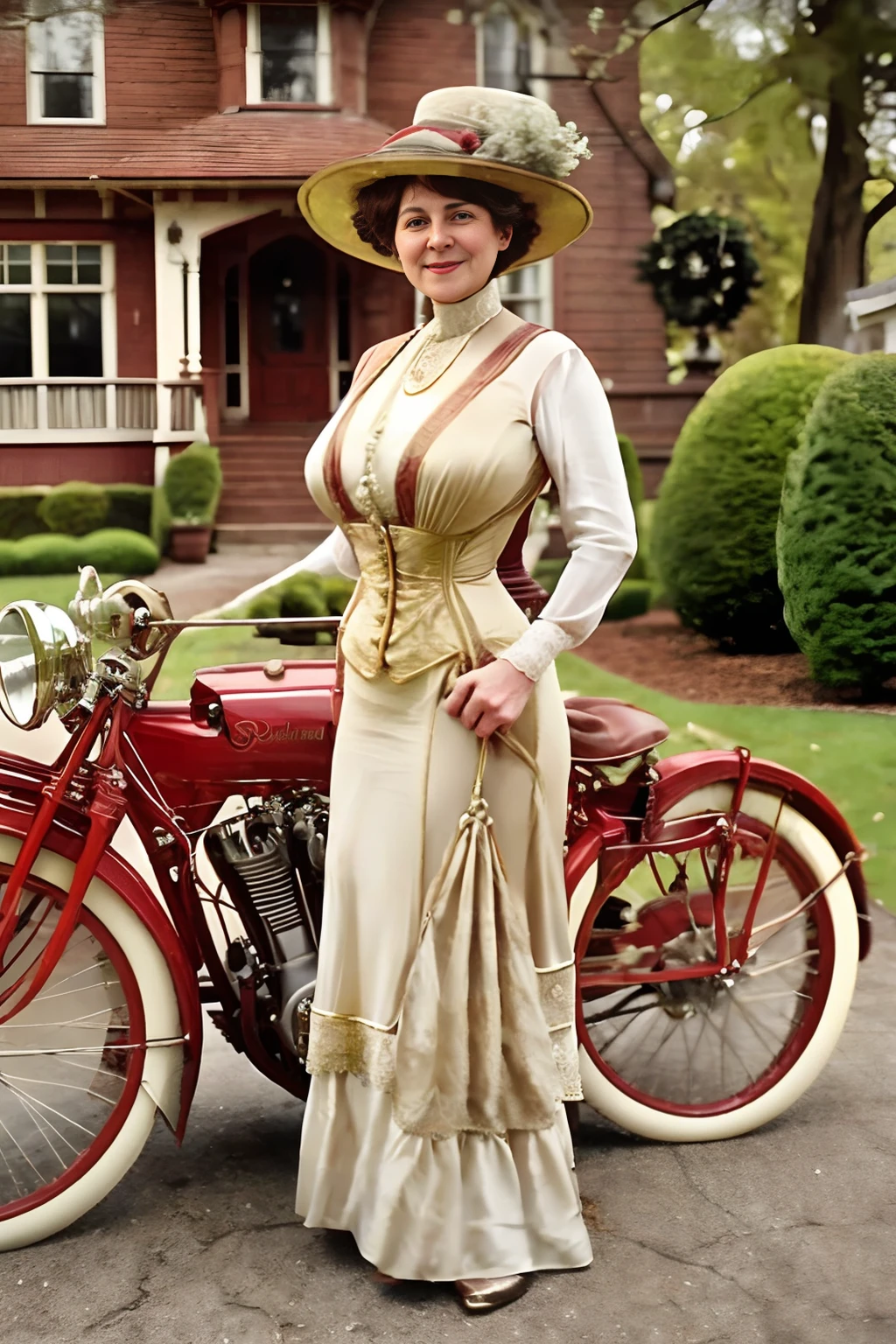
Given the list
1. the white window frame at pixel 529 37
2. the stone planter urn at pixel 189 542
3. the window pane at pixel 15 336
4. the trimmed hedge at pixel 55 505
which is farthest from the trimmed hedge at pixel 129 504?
the white window frame at pixel 529 37

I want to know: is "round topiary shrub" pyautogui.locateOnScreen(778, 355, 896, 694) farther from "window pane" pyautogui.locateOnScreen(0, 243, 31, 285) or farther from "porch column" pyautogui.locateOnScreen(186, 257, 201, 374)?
"window pane" pyautogui.locateOnScreen(0, 243, 31, 285)

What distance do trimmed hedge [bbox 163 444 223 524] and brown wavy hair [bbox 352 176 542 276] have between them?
221 centimetres

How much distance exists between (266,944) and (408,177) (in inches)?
56.0

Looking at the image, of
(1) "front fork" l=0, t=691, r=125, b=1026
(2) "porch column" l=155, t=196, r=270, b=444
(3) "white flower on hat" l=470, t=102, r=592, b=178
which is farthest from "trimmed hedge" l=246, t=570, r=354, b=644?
(3) "white flower on hat" l=470, t=102, r=592, b=178

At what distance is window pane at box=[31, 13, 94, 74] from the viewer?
4473 mm

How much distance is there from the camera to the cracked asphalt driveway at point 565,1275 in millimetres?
2350

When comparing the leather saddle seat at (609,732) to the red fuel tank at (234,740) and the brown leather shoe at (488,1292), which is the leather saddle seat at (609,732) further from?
the brown leather shoe at (488,1292)

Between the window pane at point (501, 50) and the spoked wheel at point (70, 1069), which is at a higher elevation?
the window pane at point (501, 50)

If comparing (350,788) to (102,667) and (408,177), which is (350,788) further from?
(408,177)

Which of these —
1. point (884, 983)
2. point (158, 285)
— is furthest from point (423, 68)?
point (884, 983)

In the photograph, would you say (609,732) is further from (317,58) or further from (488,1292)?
(317,58)

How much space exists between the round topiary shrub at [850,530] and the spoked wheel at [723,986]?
214 centimetres

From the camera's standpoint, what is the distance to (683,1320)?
2.38m

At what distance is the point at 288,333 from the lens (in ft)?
15.2
